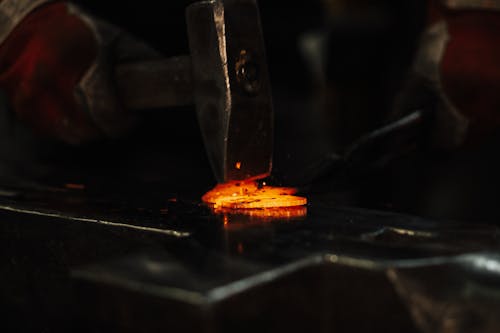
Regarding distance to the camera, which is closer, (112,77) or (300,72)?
(112,77)

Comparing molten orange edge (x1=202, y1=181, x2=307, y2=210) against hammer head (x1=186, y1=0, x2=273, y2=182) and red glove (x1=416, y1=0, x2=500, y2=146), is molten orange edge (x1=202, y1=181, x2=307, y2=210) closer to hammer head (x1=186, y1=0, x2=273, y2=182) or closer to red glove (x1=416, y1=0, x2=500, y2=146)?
hammer head (x1=186, y1=0, x2=273, y2=182)

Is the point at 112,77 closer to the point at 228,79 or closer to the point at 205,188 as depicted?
the point at 205,188

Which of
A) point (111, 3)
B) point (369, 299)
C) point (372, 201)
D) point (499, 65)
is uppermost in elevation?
point (111, 3)

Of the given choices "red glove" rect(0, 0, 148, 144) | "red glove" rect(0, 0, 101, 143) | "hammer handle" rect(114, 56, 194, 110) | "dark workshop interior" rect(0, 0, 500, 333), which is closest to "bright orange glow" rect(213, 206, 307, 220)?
"dark workshop interior" rect(0, 0, 500, 333)

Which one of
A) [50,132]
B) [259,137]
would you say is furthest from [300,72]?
[259,137]

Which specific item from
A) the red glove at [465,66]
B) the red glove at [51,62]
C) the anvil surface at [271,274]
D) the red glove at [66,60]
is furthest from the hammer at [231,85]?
the red glove at [465,66]

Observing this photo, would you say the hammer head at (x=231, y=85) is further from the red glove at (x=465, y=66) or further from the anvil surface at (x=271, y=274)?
the red glove at (x=465, y=66)

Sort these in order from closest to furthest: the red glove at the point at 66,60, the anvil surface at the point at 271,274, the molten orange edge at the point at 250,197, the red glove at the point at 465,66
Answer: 1. the anvil surface at the point at 271,274
2. the molten orange edge at the point at 250,197
3. the red glove at the point at 66,60
4. the red glove at the point at 465,66
